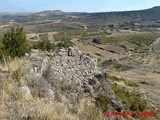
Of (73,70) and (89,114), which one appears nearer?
(89,114)

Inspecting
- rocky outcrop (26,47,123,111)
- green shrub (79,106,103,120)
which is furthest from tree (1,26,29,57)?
green shrub (79,106,103,120)

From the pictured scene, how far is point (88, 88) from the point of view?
14.7 m

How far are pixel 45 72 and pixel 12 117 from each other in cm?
663

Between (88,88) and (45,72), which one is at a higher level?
(45,72)

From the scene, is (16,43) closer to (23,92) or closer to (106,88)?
(106,88)

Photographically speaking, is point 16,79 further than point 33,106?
Yes

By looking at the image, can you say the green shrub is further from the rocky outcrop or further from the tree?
the tree

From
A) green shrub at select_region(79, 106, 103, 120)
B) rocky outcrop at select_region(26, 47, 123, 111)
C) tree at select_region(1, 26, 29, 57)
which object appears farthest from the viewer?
tree at select_region(1, 26, 29, 57)

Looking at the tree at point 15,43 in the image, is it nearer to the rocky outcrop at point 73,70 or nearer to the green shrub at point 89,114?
the rocky outcrop at point 73,70

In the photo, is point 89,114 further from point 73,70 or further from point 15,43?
point 15,43

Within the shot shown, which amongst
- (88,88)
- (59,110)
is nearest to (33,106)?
(59,110)

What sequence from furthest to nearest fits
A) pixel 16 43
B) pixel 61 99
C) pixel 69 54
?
pixel 16 43, pixel 69 54, pixel 61 99

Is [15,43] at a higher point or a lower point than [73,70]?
lower

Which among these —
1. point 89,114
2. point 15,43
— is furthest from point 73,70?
point 15,43
